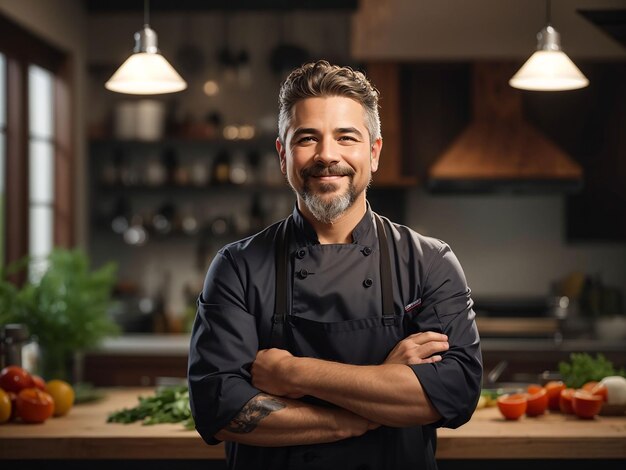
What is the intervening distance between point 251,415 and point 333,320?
294 millimetres

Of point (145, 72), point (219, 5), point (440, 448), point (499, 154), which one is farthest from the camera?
point (219, 5)

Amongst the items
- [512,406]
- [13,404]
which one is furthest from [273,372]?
[13,404]

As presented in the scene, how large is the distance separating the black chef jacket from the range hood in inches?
146

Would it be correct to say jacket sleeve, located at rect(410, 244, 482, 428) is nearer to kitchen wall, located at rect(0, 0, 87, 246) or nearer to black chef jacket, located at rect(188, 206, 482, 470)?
black chef jacket, located at rect(188, 206, 482, 470)

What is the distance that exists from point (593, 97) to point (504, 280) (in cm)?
147

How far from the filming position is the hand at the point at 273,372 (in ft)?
6.67

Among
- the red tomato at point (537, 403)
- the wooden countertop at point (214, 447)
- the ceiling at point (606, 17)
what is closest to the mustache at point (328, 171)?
the wooden countertop at point (214, 447)

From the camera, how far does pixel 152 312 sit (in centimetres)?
649

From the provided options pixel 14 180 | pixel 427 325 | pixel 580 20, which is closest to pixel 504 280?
pixel 580 20

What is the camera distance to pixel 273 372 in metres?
2.04

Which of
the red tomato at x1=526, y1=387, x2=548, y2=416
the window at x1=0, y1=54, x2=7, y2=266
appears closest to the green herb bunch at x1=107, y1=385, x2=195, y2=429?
the red tomato at x1=526, y1=387, x2=548, y2=416

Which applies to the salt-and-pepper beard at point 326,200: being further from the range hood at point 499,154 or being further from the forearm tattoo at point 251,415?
the range hood at point 499,154

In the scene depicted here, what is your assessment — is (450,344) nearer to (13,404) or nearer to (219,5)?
(13,404)

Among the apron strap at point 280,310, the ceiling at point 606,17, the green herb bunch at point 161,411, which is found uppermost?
the ceiling at point 606,17
